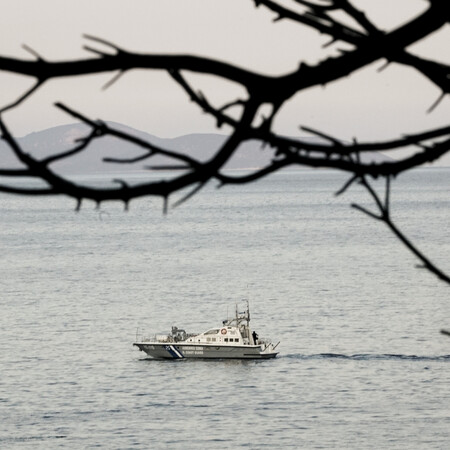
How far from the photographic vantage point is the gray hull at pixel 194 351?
6506 centimetres

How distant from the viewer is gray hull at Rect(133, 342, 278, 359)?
65062 mm

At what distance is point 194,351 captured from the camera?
66.9 meters

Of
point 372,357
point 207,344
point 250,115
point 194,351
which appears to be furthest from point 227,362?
point 250,115

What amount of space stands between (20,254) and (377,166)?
412 ft

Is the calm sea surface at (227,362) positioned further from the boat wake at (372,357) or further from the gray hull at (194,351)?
the gray hull at (194,351)

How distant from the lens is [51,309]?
80875mm

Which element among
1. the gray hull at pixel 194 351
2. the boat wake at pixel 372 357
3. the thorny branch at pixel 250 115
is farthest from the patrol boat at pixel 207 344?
the thorny branch at pixel 250 115

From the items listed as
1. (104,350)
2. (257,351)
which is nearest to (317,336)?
(257,351)

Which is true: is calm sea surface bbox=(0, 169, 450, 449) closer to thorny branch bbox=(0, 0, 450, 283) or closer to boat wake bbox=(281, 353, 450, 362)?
boat wake bbox=(281, 353, 450, 362)

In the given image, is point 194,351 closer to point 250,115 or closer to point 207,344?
point 207,344

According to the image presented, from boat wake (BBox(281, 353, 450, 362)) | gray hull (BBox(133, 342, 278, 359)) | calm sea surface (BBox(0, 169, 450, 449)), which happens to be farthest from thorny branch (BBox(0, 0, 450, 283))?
gray hull (BBox(133, 342, 278, 359))

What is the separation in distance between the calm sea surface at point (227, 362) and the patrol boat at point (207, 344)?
764 mm

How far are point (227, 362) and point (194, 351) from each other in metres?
2.31

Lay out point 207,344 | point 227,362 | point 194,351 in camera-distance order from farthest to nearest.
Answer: point 194,351
point 207,344
point 227,362
